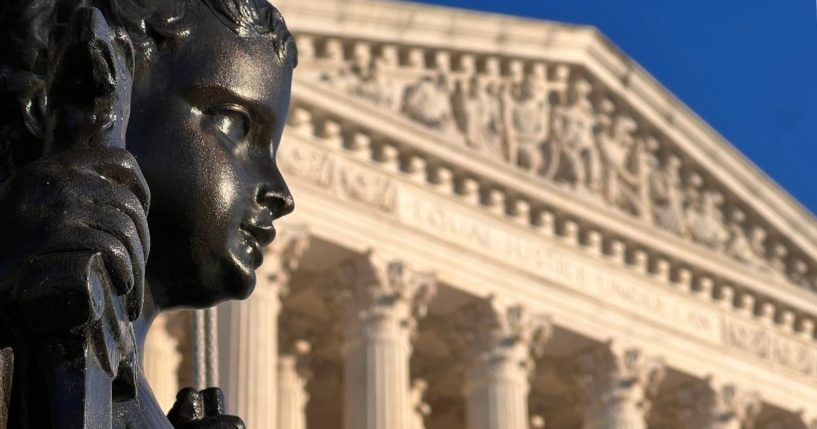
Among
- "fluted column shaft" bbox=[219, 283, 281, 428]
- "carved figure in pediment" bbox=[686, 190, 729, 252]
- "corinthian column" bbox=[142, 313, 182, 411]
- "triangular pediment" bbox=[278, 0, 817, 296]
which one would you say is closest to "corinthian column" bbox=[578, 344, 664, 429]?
"triangular pediment" bbox=[278, 0, 817, 296]

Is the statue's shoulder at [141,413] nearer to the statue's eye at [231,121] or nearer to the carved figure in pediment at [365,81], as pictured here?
the statue's eye at [231,121]

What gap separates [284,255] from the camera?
2597 centimetres

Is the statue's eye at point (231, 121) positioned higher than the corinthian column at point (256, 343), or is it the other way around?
the corinthian column at point (256, 343)

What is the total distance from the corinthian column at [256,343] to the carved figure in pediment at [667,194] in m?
8.67

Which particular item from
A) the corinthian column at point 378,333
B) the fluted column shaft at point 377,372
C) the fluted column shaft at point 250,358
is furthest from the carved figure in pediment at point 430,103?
the fluted column shaft at point 250,358

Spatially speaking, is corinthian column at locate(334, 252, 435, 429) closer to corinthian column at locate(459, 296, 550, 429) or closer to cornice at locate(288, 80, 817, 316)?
corinthian column at locate(459, 296, 550, 429)

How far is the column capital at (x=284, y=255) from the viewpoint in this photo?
84.0ft

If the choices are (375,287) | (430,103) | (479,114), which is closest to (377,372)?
(375,287)

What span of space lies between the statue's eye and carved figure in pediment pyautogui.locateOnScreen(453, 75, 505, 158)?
26361 mm

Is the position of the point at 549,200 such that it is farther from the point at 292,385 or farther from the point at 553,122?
the point at 292,385

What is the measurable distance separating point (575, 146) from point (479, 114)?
2.01 m

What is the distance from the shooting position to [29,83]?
10.2ft

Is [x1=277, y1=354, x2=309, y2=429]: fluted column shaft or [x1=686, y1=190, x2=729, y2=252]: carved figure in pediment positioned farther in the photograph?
[x1=686, y1=190, x2=729, y2=252]: carved figure in pediment

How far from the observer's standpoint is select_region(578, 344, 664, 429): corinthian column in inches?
1184
